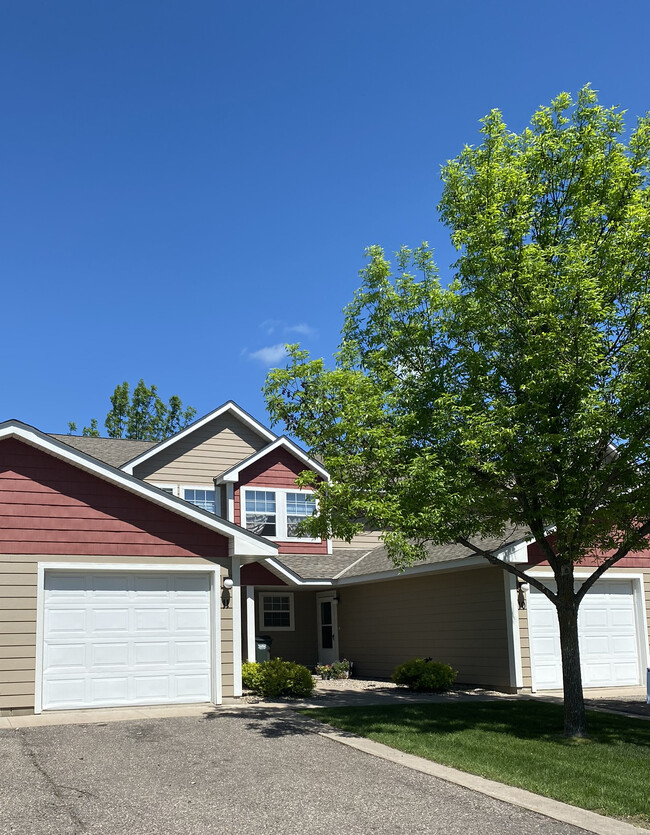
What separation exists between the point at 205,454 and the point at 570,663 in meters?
14.6

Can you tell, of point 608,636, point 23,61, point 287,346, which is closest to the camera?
point 287,346

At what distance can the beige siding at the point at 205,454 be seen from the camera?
2416 centimetres

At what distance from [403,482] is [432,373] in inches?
84.1

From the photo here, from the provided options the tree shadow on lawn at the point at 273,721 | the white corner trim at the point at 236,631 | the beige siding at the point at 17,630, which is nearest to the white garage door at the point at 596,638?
the tree shadow on lawn at the point at 273,721

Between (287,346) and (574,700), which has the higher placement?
(287,346)

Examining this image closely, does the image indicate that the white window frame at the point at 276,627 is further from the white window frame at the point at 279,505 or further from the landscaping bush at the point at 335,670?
the landscaping bush at the point at 335,670

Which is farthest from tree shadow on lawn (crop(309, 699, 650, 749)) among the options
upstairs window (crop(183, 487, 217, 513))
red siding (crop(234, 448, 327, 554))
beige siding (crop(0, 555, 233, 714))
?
upstairs window (crop(183, 487, 217, 513))

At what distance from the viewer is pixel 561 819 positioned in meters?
7.73

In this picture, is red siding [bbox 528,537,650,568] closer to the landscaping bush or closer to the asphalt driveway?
the landscaping bush

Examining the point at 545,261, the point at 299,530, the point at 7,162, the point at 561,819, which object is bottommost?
the point at 561,819

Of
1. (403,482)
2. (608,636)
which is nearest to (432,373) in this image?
(403,482)

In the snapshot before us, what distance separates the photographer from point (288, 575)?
21.7 meters

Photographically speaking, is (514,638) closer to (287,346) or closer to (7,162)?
(287,346)

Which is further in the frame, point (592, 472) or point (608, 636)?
point (608, 636)
